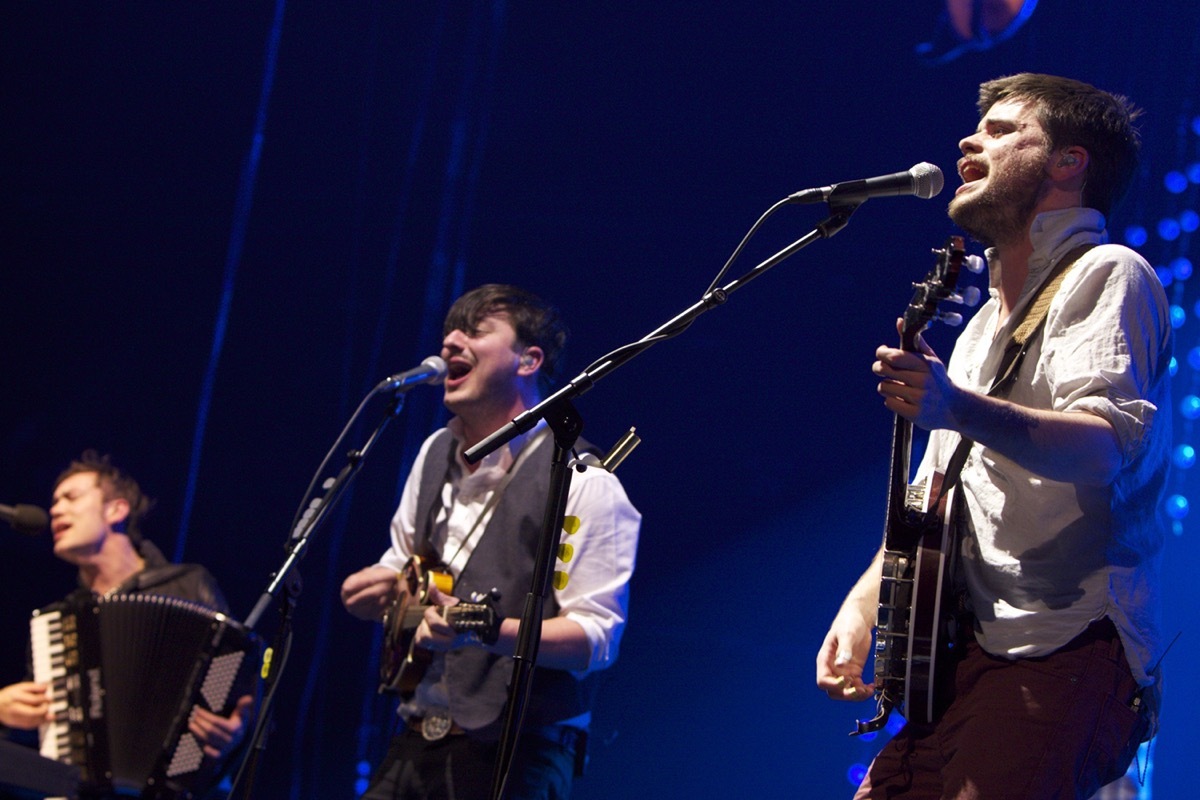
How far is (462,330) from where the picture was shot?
3.96m

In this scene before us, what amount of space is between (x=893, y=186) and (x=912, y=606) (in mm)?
833

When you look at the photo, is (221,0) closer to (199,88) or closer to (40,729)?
(199,88)

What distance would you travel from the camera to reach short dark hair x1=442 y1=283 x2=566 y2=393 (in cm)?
394

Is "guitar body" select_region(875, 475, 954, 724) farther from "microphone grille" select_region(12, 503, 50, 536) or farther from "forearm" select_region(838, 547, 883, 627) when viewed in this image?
"microphone grille" select_region(12, 503, 50, 536)

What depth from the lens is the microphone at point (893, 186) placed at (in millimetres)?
2295

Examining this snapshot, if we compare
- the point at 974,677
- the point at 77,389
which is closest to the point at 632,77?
the point at 77,389

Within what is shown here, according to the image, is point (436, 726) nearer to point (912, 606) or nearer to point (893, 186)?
point (912, 606)

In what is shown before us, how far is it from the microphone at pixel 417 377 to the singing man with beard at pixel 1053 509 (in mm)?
1500

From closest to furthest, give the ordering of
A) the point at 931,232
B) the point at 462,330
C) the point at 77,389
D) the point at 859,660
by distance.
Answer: the point at 859,660
the point at 462,330
the point at 931,232
the point at 77,389

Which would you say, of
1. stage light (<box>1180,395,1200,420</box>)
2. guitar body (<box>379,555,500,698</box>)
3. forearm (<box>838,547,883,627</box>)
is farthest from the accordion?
stage light (<box>1180,395,1200,420</box>)

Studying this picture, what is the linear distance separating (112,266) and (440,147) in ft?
5.45

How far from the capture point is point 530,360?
155 inches

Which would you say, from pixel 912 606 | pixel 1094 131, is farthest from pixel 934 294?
pixel 1094 131

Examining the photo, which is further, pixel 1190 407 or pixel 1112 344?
pixel 1190 407
